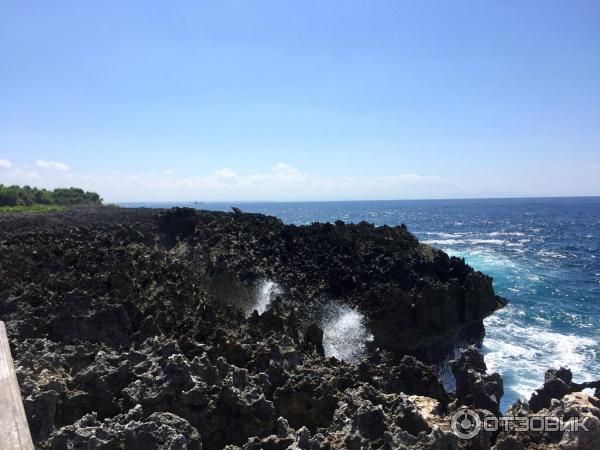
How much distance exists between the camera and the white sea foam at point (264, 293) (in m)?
23.8

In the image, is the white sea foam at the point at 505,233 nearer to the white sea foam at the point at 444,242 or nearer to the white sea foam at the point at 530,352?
the white sea foam at the point at 444,242

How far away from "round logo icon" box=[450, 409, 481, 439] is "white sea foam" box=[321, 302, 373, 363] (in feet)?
38.1

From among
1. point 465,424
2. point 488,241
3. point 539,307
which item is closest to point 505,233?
point 488,241

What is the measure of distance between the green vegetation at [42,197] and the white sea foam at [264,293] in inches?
2567

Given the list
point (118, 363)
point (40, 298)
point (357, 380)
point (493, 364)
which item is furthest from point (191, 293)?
point (493, 364)

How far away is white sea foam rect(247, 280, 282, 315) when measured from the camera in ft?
78.1

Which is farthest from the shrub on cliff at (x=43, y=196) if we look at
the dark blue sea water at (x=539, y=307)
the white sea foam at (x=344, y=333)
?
the white sea foam at (x=344, y=333)

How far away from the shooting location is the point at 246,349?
489 inches

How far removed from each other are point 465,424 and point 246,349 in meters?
6.05

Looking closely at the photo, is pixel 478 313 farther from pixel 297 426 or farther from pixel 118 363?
pixel 118 363

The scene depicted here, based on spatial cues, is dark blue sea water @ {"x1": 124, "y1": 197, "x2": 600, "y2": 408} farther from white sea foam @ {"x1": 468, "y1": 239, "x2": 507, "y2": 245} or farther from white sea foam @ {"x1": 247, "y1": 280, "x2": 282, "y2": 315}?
white sea foam @ {"x1": 247, "y1": 280, "x2": 282, "y2": 315}

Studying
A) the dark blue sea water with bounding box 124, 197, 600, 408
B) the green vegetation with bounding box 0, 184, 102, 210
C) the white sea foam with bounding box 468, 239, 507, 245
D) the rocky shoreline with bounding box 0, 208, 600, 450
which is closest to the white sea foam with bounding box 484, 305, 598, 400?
the dark blue sea water with bounding box 124, 197, 600, 408

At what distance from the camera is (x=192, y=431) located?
754cm

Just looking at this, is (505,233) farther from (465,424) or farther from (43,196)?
(43,196)
